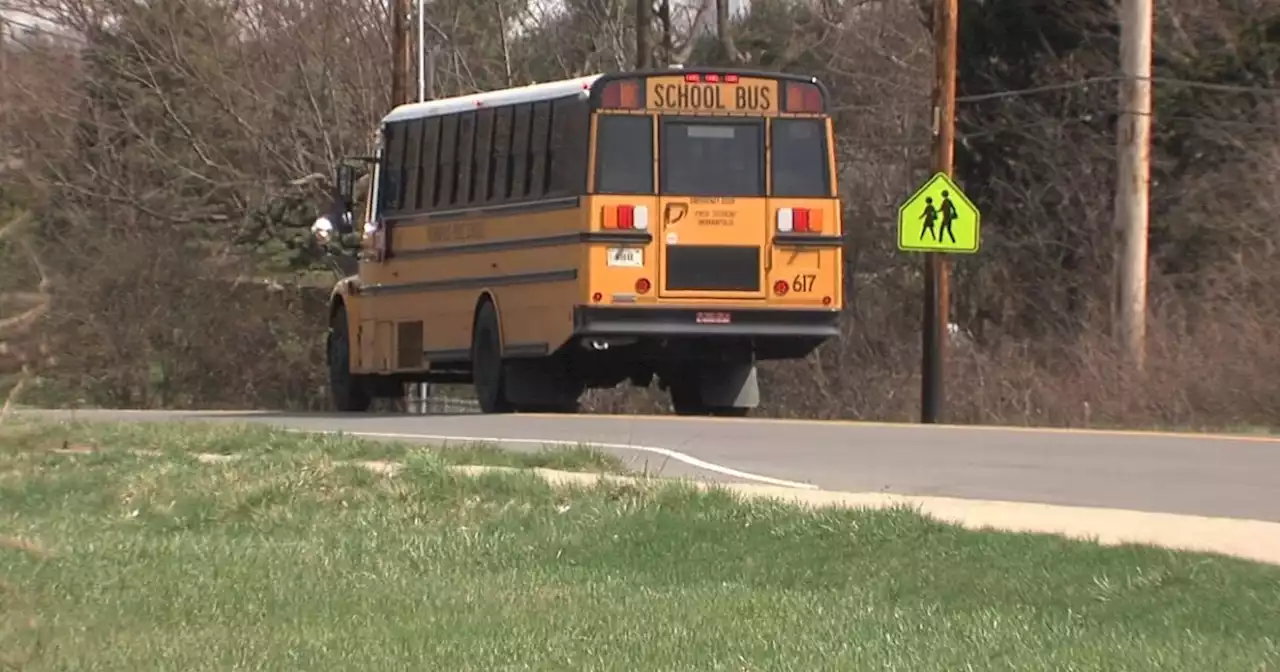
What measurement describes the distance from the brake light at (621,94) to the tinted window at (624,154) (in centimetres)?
12

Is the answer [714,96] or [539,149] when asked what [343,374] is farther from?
[714,96]

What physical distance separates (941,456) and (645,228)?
5902 millimetres

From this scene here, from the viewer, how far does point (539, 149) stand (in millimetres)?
21375

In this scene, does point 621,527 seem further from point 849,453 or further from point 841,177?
point 841,177

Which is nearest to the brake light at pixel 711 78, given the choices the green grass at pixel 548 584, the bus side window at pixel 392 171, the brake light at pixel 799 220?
the brake light at pixel 799 220

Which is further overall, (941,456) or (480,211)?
(480,211)

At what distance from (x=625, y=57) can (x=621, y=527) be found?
3447 cm

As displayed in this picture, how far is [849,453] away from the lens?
15742 millimetres

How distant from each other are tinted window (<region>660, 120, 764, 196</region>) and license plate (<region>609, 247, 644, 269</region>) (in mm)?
684

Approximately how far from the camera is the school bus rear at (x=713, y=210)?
2059 cm

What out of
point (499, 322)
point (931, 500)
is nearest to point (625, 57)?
point (499, 322)

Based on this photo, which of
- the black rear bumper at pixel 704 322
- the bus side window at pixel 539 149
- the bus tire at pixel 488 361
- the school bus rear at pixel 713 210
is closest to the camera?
the black rear bumper at pixel 704 322

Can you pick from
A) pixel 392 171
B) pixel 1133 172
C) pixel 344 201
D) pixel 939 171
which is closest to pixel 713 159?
pixel 939 171

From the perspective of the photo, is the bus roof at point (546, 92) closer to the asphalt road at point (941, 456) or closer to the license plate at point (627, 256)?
the license plate at point (627, 256)
